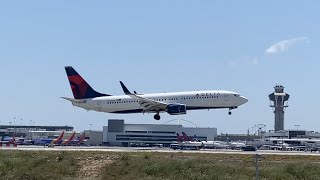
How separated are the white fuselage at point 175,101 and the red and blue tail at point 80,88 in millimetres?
1330

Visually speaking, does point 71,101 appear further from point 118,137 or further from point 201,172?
point 118,137

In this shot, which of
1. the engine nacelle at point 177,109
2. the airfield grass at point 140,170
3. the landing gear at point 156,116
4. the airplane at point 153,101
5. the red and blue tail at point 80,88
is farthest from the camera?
the red and blue tail at point 80,88

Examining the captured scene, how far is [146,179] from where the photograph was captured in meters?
42.4

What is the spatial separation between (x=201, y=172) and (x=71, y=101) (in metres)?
57.4

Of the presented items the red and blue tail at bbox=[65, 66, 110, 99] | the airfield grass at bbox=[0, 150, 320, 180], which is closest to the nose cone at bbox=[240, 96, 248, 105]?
the red and blue tail at bbox=[65, 66, 110, 99]

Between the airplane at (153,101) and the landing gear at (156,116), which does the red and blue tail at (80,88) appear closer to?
the airplane at (153,101)

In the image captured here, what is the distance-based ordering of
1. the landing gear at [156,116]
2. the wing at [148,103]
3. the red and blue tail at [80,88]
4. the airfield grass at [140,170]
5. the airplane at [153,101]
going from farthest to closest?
1. the red and blue tail at [80,88]
2. the landing gear at [156,116]
3. the wing at [148,103]
4. the airplane at [153,101]
5. the airfield grass at [140,170]

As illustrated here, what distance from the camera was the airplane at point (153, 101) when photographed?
308 ft

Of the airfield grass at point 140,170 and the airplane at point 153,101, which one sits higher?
the airplane at point 153,101

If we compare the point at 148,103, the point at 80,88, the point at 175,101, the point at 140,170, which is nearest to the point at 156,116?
the point at 148,103

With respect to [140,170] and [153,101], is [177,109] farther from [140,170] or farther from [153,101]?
[140,170]

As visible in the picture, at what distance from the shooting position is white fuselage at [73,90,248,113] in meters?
93.9

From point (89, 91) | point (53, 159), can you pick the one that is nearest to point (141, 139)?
point (89, 91)

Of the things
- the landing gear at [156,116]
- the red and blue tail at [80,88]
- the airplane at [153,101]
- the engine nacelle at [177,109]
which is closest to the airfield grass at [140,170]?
the engine nacelle at [177,109]
